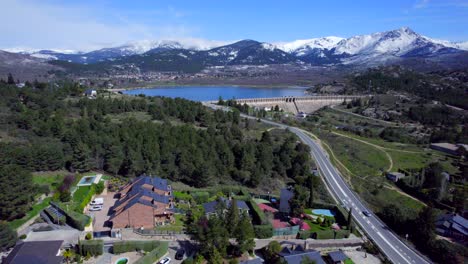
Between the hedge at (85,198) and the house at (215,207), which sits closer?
the hedge at (85,198)

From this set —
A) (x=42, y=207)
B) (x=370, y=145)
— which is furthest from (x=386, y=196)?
(x=42, y=207)

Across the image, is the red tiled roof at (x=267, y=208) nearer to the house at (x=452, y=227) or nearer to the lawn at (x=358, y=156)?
the house at (x=452, y=227)

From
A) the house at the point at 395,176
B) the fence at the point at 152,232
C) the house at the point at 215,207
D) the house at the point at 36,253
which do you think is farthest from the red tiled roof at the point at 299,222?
the house at the point at 395,176

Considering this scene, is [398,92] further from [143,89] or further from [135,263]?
[135,263]

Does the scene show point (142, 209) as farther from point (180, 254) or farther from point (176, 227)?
point (180, 254)

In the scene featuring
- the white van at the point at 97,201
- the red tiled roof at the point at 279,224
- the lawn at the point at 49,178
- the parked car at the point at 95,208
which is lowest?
the red tiled roof at the point at 279,224

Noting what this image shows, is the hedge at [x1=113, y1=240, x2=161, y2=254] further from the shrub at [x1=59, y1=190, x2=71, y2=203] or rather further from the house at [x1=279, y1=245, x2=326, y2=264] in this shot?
the house at [x1=279, y1=245, x2=326, y2=264]
